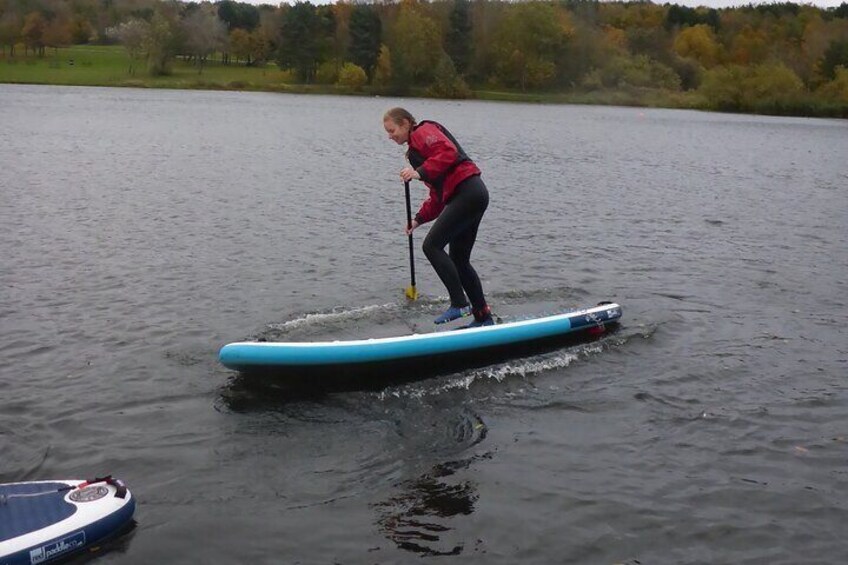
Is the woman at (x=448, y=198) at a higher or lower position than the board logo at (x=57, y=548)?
higher

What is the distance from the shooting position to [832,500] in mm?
8406

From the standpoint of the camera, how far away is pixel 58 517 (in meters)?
6.89

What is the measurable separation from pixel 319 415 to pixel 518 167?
1198 inches

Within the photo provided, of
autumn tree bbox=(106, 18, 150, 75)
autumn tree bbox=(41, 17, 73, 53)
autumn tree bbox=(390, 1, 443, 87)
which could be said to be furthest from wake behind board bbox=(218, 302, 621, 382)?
autumn tree bbox=(41, 17, 73, 53)

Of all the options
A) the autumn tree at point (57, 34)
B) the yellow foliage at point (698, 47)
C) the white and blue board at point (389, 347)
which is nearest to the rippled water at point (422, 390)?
the white and blue board at point (389, 347)

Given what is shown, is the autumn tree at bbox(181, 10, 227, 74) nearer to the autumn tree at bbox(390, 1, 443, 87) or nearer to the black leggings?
the autumn tree at bbox(390, 1, 443, 87)

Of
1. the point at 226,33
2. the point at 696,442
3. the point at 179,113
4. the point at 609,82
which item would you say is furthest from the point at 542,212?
the point at 226,33

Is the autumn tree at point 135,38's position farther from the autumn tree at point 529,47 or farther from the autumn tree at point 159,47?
the autumn tree at point 529,47

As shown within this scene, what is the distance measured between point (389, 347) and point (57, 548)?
464 cm

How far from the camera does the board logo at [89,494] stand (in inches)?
281

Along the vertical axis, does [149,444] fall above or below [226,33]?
below

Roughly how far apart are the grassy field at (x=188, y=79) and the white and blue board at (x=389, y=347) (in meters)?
105

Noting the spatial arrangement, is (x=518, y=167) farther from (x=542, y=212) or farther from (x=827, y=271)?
(x=827, y=271)

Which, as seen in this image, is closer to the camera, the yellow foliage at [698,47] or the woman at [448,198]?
the woman at [448,198]
